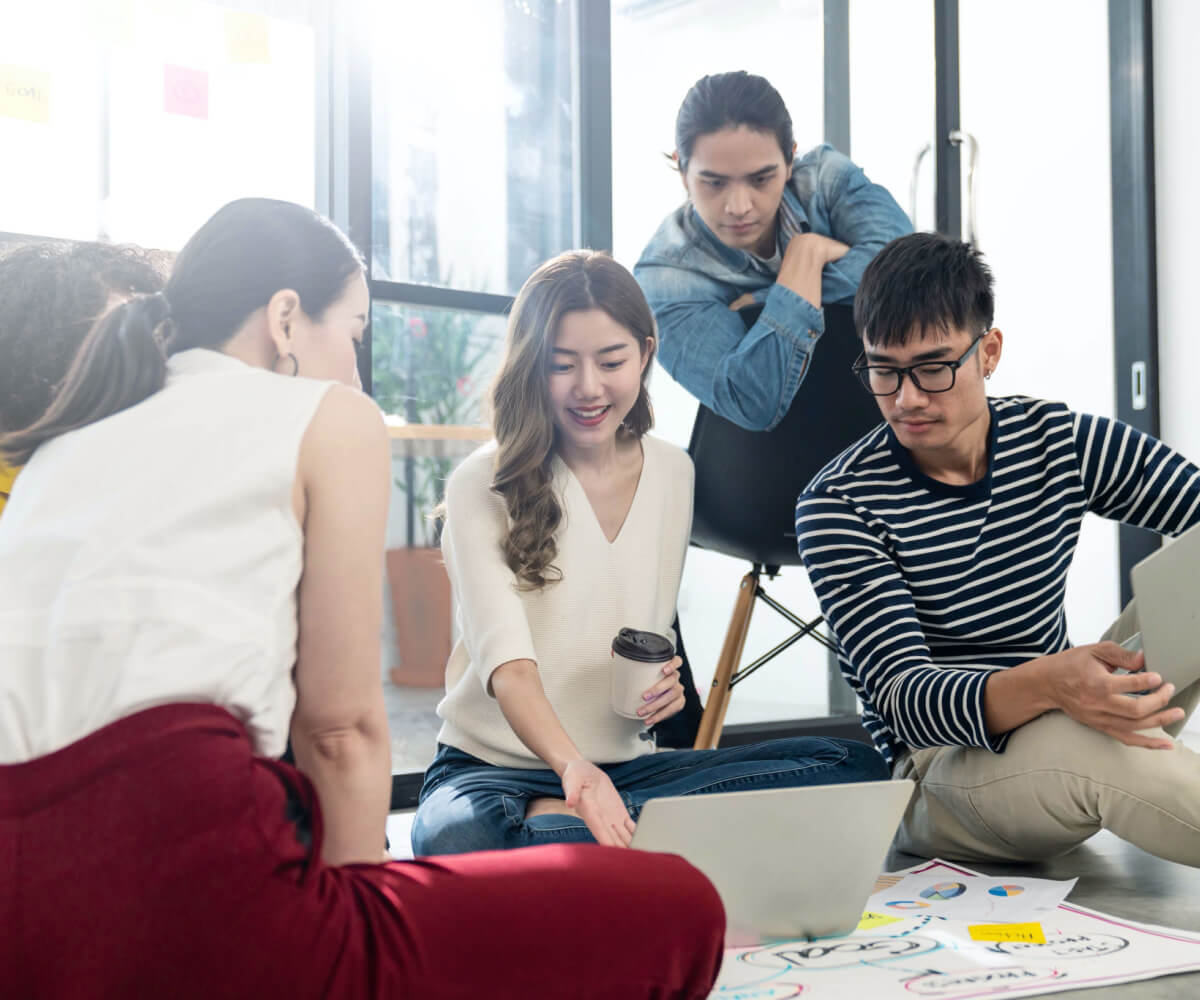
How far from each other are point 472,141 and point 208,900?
202 centimetres

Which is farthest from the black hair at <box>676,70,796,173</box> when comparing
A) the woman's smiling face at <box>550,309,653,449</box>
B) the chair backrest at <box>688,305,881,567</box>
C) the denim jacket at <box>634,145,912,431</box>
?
the woman's smiling face at <box>550,309,653,449</box>

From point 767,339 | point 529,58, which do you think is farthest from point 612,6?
point 767,339

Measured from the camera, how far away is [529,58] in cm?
247

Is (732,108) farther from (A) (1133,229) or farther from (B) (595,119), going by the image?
(A) (1133,229)

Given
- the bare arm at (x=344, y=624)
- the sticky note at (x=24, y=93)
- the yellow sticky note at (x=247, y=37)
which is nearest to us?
the bare arm at (x=344, y=624)

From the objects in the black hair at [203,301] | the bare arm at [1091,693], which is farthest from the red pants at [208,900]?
the bare arm at [1091,693]

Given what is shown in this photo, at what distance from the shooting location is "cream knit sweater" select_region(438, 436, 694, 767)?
1452 mm

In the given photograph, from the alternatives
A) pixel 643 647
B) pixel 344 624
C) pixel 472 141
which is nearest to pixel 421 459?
pixel 472 141

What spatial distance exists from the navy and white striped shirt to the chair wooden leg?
26 cm

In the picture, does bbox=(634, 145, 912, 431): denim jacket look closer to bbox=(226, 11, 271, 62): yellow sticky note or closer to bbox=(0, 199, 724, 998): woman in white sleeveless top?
bbox=(226, 11, 271, 62): yellow sticky note

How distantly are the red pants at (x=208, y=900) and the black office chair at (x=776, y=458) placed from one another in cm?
122

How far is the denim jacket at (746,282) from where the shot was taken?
1.85 metres

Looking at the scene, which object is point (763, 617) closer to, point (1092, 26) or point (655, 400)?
point (655, 400)

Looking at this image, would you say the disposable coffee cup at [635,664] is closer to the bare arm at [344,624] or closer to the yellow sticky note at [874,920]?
the yellow sticky note at [874,920]
